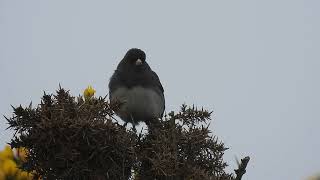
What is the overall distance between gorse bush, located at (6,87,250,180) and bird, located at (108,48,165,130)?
13.1ft

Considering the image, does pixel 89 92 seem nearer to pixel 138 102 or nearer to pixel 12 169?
pixel 12 169

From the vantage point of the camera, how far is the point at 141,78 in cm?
838

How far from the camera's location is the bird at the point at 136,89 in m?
8.03

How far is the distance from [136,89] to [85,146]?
474cm

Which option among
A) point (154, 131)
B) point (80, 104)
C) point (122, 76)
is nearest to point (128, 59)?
point (122, 76)

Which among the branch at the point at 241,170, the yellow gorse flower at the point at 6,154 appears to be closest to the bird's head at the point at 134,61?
the yellow gorse flower at the point at 6,154

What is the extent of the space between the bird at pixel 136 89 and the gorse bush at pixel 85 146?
4.00m

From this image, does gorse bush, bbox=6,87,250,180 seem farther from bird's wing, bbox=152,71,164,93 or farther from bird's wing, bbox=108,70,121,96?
bird's wing, bbox=152,71,164,93

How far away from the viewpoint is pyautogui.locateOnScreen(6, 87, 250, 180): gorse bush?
337 centimetres

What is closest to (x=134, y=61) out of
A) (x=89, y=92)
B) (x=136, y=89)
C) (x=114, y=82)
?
(x=114, y=82)

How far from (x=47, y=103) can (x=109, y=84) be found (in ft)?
16.2

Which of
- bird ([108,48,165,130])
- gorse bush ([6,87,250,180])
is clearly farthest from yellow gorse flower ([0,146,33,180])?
bird ([108,48,165,130])

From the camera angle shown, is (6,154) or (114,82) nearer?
(6,154)

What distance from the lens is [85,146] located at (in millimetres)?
3410
